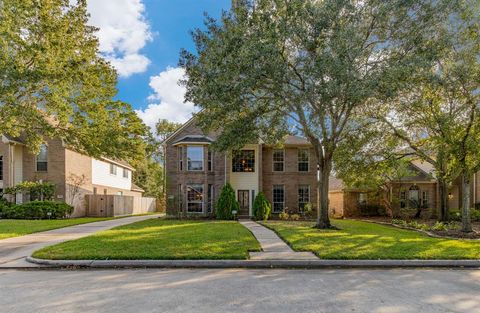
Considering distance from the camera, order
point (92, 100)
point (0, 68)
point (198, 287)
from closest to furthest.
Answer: point (198, 287)
point (0, 68)
point (92, 100)

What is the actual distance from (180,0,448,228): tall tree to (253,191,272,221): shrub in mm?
7928

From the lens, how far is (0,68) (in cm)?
1362

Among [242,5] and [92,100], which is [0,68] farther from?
[242,5]

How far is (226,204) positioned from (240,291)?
1629cm

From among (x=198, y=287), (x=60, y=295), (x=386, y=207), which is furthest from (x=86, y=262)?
(x=386, y=207)

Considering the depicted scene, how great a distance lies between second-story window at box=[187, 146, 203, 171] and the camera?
23.5 meters

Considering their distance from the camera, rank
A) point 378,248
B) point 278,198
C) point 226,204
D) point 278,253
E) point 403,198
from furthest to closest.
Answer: point 403,198 < point 278,198 < point 226,204 < point 378,248 < point 278,253

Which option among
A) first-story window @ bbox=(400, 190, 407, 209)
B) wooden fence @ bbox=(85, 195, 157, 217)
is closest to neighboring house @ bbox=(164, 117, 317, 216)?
first-story window @ bbox=(400, 190, 407, 209)

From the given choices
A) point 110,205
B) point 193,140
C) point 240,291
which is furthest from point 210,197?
point 240,291

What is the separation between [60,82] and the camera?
51.3ft

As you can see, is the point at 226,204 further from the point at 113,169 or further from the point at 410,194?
the point at 113,169

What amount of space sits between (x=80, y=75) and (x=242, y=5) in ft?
26.5

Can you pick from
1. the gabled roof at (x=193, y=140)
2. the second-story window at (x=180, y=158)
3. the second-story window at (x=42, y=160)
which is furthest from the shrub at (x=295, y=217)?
the second-story window at (x=42, y=160)

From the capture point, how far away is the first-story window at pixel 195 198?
23.5 metres
